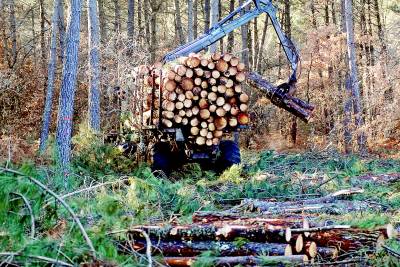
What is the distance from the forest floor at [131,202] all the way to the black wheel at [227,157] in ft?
1.10

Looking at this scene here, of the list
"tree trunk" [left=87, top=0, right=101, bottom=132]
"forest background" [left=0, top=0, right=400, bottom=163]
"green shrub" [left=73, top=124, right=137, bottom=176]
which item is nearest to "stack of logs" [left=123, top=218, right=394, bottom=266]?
"green shrub" [left=73, top=124, right=137, bottom=176]

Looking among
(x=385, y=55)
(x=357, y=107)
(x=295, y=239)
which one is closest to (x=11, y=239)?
(x=295, y=239)

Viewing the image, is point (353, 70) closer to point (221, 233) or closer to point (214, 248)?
point (221, 233)

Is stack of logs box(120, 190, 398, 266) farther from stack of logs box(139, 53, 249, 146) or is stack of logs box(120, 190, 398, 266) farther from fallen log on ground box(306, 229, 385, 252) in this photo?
stack of logs box(139, 53, 249, 146)

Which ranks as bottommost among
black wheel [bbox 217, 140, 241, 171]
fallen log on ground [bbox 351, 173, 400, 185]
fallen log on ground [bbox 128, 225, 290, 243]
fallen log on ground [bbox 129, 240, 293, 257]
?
fallen log on ground [bbox 129, 240, 293, 257]

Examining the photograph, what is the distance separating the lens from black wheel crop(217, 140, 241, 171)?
11859mm

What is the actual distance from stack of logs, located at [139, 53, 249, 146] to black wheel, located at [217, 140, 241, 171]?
2.25ft

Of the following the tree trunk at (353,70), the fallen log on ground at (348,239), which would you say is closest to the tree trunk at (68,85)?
the fallen log on ground at (348,239)

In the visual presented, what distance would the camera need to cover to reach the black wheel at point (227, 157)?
11.9 m

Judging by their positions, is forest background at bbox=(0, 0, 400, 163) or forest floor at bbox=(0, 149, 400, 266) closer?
forest floor at bbox=(0, 149, 400, 266)

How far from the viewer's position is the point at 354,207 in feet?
22.2

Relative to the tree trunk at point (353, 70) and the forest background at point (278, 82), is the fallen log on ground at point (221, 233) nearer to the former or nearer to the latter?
the forest background at point (278, 82)

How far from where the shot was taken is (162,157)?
37.9 ft

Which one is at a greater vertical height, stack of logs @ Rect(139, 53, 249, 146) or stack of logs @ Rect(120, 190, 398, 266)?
stack of logs @ Rect(139, 53, 249, 146)
